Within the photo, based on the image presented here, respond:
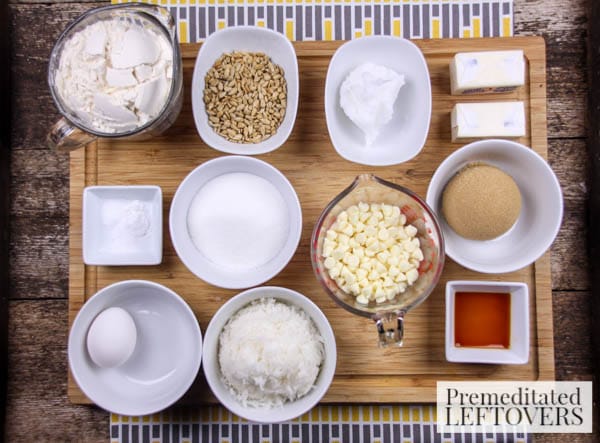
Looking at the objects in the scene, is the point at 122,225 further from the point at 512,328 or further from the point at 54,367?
the point at 512,328

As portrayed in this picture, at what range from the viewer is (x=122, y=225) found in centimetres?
99

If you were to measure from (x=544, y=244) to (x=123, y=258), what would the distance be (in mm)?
808

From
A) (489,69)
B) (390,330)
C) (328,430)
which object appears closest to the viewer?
(390,330)

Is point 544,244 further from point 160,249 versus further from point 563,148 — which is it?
point 160,249

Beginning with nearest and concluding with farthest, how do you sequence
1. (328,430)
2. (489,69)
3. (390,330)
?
(390,330) → (489,69) → (328,430)

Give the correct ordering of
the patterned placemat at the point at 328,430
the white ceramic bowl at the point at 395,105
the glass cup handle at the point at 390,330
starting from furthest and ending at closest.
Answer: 1. the patterned placemat at the point at 328,430
2. the white ceramic bowl at the point at 395,105
3. the glass cup handle at the point at 390,330

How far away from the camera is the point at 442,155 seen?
103cm

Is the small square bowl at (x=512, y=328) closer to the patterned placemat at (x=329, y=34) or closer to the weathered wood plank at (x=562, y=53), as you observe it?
the patterned placemat at (x=329, y=34)

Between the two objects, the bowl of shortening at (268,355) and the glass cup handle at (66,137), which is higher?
the glass cup handle at (66,137)

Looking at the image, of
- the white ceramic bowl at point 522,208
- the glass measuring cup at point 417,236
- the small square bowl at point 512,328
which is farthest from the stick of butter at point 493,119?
the small square bowl at point 512,328

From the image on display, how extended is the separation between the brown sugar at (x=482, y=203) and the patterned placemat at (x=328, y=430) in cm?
41

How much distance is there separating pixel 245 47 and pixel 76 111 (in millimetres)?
355

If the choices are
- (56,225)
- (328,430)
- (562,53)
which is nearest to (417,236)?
(328,430)

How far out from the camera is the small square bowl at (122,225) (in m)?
0.98
